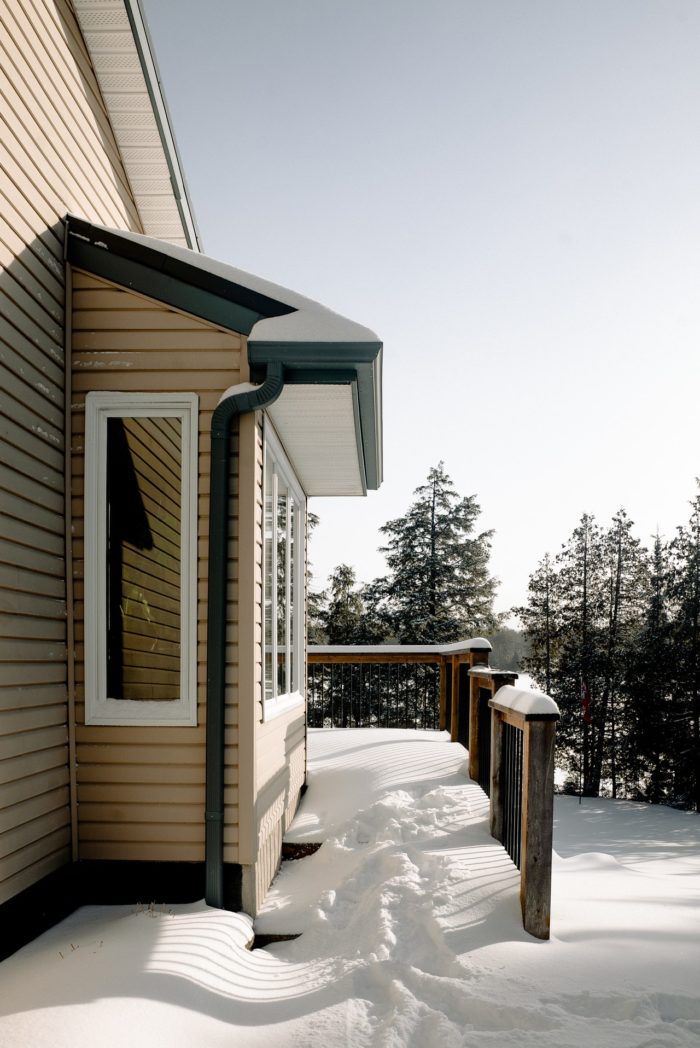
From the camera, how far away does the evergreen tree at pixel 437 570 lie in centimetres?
2716

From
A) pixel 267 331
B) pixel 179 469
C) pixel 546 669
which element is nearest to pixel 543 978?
pixel 179 469

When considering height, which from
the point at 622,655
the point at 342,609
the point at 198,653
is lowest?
the point at 622,655

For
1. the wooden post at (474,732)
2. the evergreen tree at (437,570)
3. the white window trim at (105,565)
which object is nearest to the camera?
the white window trim at (105,565)

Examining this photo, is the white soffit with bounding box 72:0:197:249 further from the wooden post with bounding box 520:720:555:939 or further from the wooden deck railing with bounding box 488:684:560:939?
the wooden post with bounding box 520:720:555:939

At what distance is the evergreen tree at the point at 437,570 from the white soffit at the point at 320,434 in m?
20.5

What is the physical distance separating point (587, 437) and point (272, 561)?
41887 millimetres

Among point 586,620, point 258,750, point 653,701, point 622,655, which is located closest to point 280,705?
point 258,750

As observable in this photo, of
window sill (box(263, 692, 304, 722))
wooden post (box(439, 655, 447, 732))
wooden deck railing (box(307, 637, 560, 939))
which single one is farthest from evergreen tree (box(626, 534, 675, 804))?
window sill (box(263, 692, 304, 722))

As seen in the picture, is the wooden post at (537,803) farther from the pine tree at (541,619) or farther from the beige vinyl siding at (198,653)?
the pine tree at (541,619)

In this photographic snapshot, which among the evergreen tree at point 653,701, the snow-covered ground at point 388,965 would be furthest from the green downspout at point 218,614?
the evergreen tree at point 653,701

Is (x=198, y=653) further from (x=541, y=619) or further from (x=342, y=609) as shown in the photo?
(x=541, y=619)

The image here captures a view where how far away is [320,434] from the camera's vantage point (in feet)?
16.2

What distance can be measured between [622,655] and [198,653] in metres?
25.7

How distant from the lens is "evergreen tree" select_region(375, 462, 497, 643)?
2716 centimetres
